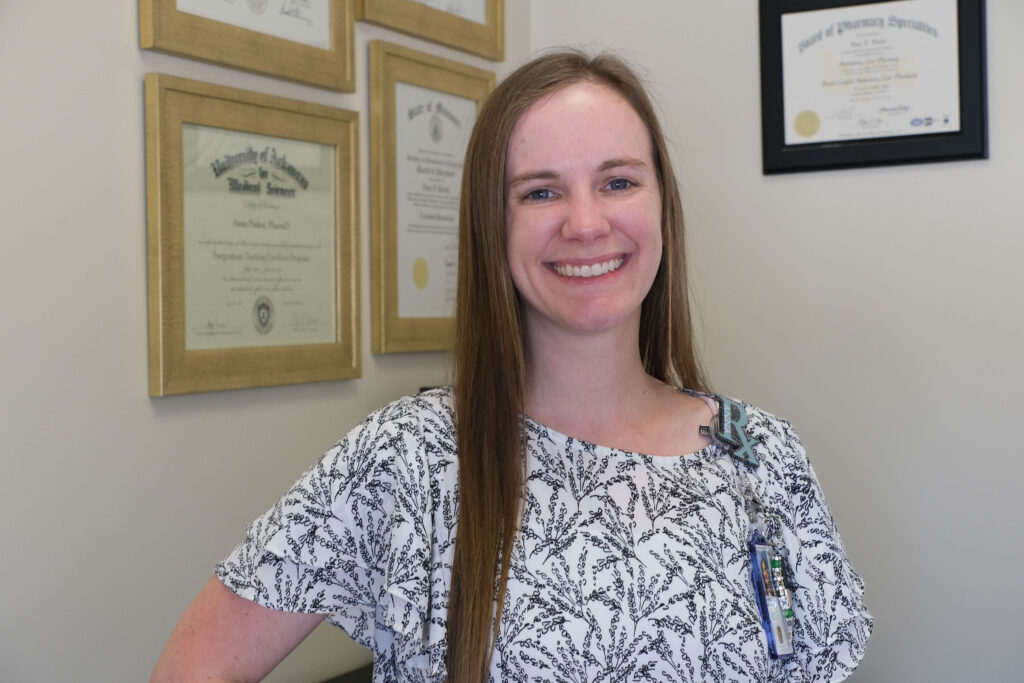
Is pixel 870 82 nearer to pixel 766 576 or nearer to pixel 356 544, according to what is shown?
pixel 766 576

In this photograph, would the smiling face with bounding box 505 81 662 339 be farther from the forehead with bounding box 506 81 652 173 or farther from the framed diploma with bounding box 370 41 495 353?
the framed diploma with bounding box 370 41 495 353

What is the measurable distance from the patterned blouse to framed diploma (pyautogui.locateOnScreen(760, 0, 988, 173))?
4.34ft

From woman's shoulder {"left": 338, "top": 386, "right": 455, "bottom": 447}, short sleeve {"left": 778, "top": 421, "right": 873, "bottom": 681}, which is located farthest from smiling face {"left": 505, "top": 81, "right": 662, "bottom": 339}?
short sleeve {"left": 778, "top": 421, "right": 873, "bottom": 681}

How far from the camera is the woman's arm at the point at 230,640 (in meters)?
1.22

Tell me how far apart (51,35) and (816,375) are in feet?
5.68

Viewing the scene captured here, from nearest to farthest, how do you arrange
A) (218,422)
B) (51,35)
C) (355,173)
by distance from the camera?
(51,35), (218,422), (355,173)

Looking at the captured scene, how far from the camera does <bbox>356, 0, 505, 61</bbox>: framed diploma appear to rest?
2260 mm

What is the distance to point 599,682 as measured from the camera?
1.17 m

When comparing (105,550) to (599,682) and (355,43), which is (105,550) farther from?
(355,43)

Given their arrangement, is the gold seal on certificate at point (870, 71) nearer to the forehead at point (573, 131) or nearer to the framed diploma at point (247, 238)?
the framed diploma at point (247, 238)

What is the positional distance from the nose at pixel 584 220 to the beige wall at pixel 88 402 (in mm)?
873

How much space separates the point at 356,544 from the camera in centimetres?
123

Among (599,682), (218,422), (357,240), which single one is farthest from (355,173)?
(599,682)

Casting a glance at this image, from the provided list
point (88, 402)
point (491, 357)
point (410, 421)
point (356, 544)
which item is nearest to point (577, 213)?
point (491, 357)
